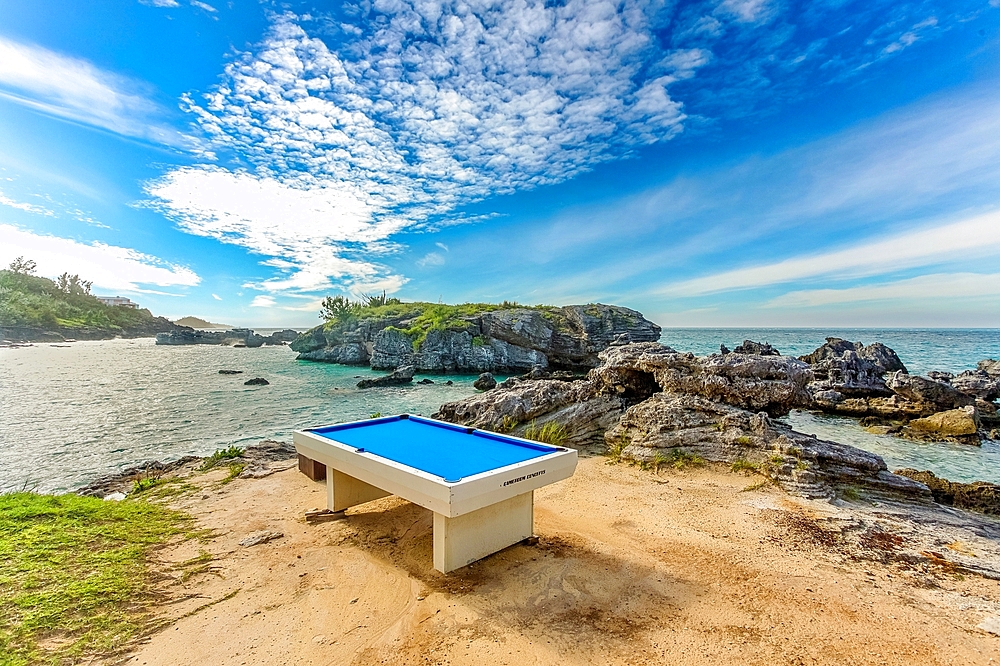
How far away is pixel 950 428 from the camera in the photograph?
13.7m

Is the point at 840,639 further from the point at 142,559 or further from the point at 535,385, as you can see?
the point at 535,385

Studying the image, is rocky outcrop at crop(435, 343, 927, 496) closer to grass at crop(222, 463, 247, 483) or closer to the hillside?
grass at crop(222, 463, 247, 483)

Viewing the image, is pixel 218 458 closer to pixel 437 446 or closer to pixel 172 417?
pixel 437 446

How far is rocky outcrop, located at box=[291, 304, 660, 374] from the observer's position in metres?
36.7

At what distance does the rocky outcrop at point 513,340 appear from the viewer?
120ft

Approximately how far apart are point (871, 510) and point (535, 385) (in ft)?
22.8

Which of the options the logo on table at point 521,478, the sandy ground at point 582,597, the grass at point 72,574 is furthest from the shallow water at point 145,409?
the logo on table at point 521,478

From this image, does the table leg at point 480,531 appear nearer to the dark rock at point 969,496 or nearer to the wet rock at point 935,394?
the dark rock at point 969,496

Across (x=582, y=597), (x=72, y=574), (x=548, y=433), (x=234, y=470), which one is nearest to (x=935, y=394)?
(x=548, y=433)

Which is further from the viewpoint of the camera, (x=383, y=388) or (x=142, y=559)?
(x=383, y=388)

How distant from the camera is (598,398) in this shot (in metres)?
10.4

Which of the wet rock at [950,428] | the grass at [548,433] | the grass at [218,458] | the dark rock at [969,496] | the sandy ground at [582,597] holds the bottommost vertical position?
the wet rock at [950,428]

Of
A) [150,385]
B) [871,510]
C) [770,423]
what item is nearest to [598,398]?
[770,423]

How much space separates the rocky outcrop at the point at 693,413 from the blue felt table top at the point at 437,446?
343 centimetres
